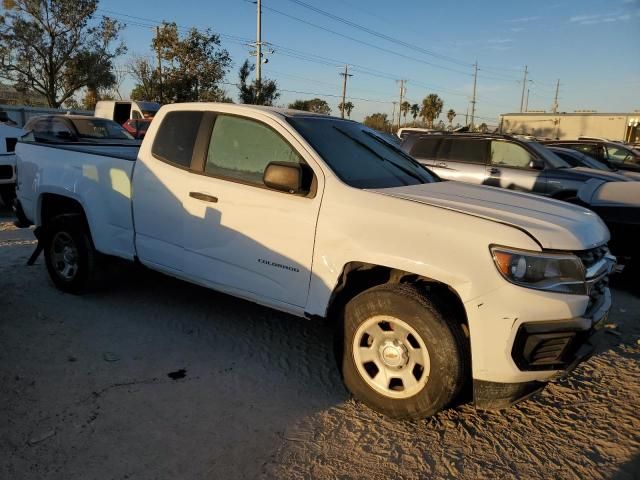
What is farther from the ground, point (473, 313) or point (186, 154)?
point (186, 154)

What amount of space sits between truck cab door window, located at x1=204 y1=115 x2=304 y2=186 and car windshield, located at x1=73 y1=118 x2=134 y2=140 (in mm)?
7902

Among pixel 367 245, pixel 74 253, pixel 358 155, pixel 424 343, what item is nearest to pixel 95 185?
pixel 74 253

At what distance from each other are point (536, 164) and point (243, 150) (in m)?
6.32

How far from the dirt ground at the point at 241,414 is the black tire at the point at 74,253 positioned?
1.24 feet

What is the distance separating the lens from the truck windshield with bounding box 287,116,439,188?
358 cm

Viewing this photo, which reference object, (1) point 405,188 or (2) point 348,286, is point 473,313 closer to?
(2) point 348,286

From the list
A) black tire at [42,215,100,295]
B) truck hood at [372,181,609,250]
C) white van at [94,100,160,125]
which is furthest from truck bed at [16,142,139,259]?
white van at [94,100,160,125]

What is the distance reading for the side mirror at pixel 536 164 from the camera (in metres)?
8.55

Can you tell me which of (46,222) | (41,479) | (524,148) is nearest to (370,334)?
(41,479)

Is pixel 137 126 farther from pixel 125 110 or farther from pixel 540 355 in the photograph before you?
pixel 540 355

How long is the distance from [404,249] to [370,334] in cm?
58

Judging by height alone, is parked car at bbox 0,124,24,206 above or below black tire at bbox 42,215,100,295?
above

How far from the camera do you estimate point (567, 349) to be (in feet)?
9.22

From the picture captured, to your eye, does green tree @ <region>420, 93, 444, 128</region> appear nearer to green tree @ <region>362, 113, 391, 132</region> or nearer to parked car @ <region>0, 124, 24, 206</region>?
green tree @ <region>362, 113, 391, 132</region>
